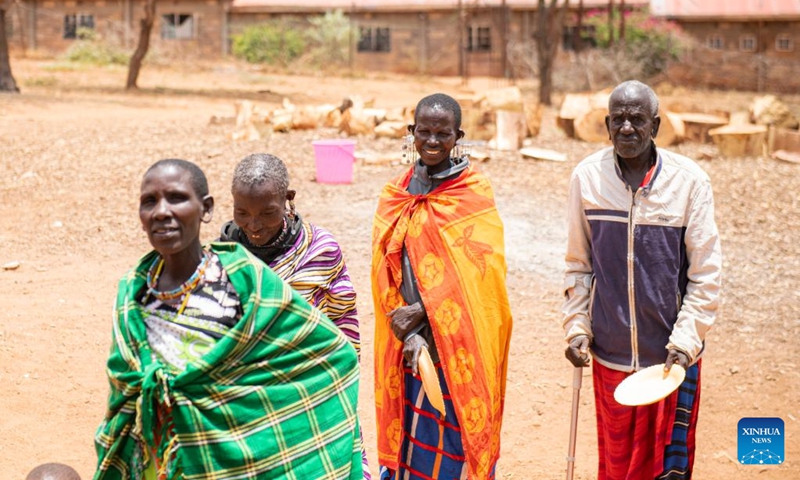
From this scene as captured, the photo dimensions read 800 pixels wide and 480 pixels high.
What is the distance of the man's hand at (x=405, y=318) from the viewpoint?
12.3 feet

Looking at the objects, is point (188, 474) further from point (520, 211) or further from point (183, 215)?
point (520, 211)

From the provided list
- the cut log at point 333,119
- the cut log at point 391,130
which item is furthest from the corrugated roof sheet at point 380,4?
the cut log at point 391,130

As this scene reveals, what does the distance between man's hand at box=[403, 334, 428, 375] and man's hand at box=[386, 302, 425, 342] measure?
34 millimetres

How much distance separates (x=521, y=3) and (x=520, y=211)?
1957cm

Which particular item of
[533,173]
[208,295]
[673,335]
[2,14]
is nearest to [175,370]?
[208,295]

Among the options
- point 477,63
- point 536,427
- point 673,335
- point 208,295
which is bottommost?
point 536,427

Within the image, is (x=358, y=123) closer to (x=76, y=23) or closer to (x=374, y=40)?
(x=374, y=40)

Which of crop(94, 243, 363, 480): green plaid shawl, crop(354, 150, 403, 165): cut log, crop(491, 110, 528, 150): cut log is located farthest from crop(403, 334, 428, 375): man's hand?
crop(491, 110, 528, 150): cut log

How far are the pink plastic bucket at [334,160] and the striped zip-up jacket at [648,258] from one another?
6.49 meters

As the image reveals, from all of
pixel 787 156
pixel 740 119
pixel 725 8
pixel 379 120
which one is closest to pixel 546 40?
pixel 740 119

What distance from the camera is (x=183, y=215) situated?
8.30ft

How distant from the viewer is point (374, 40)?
96.2ft

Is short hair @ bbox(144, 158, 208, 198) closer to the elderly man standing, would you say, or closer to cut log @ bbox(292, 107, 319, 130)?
the elderly man standing

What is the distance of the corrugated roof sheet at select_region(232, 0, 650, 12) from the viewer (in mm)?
27984
